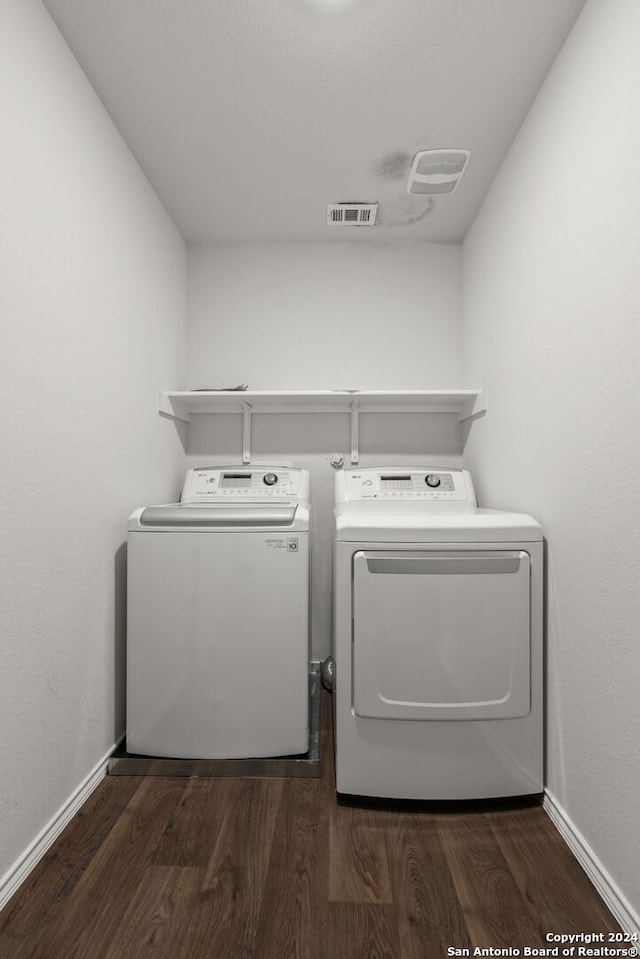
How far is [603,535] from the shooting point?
114cm

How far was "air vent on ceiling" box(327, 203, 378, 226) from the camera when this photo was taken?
6.90 ft

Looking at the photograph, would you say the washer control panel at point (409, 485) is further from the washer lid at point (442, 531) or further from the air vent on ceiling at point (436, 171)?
the air vent on ceiling at point (436, 171)

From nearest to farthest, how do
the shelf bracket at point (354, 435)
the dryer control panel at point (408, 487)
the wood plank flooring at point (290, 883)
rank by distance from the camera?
the wood plank flooring at point (290, 883), the dryer control panel at point (408, 487), the shelf bracket at point (354, 435)

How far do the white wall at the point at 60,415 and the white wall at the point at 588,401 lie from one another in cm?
143

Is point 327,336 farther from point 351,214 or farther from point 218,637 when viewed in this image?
point 218,637

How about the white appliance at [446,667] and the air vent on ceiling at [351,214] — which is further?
the air vent on ceiling at [351,214]

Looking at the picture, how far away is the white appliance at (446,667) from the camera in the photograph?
1.41 m

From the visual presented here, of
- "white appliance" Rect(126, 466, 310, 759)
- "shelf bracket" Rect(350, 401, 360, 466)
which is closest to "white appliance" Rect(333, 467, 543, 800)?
"white appliance" Rect(126, 466, 310, 759)

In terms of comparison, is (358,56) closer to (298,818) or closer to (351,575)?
(351,575)

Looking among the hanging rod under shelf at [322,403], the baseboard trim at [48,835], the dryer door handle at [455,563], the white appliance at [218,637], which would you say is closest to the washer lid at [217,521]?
the white appliance at [218,637]

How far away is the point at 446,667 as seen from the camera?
1404 millimetres

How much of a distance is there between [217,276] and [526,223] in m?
1.56

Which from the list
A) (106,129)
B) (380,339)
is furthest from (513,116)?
(106,129)

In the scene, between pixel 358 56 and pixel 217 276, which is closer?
pixel 358 56
